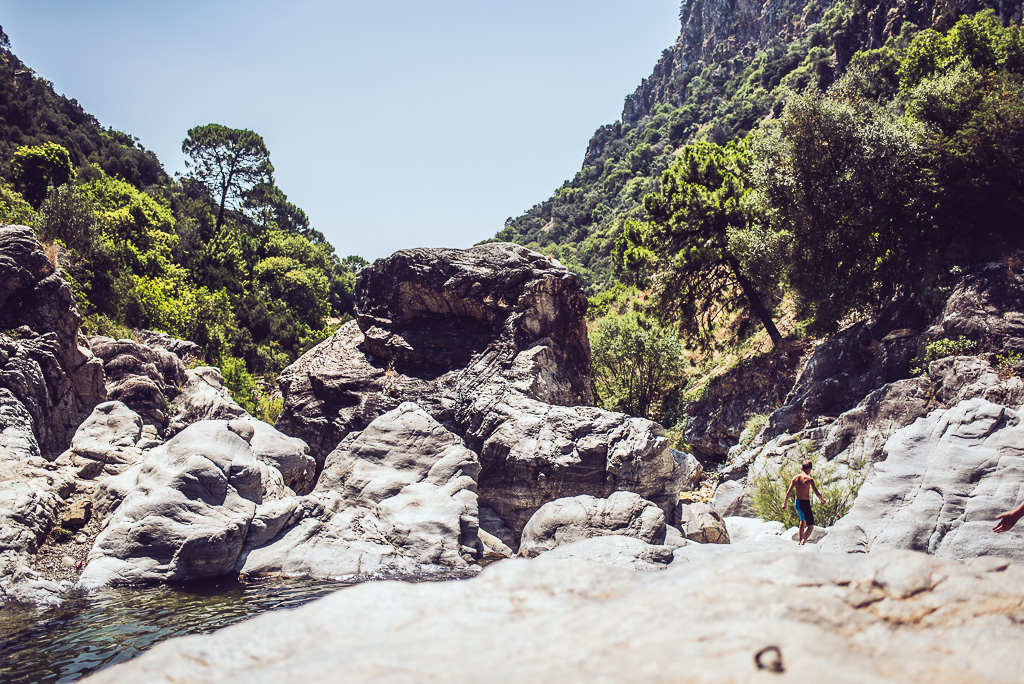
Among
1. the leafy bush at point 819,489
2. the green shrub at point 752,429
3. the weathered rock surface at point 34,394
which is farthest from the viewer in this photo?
the green shrub at point 752,429

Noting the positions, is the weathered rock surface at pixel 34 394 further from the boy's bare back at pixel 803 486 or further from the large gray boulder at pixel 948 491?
the large gray boulder at pixel 948 491

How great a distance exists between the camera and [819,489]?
1318 cm

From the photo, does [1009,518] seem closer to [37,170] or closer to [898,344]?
[898,344]

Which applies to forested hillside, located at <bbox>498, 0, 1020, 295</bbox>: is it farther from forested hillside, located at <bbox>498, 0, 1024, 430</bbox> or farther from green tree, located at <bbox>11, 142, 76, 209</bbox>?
green tree, located at <bbox>11, 142, 76, 209</bbox>

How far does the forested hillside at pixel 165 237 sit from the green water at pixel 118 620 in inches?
681

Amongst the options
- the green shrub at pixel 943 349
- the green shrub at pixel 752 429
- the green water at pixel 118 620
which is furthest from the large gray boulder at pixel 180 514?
the green shrub at pixel 943 349

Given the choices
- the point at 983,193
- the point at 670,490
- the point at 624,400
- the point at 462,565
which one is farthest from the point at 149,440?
the point at 983,193

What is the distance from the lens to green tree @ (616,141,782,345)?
2605 centimetres

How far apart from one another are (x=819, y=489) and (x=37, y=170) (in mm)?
44474

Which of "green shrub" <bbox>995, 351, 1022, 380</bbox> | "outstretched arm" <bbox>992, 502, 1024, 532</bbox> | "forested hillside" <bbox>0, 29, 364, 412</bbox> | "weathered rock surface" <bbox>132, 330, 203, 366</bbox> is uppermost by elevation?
"forested hillside" <bbox>0, 29, 364, 412</bbox>

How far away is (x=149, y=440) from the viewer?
13.8 metres

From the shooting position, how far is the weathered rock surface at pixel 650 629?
241cm

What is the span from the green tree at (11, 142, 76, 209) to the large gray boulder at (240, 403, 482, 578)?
112ft

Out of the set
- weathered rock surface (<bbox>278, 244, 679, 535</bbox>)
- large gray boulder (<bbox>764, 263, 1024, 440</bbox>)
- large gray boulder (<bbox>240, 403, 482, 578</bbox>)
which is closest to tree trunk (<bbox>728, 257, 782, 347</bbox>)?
large gray boulder (<bbox>764, 263, 1024, 440</bbox>)
